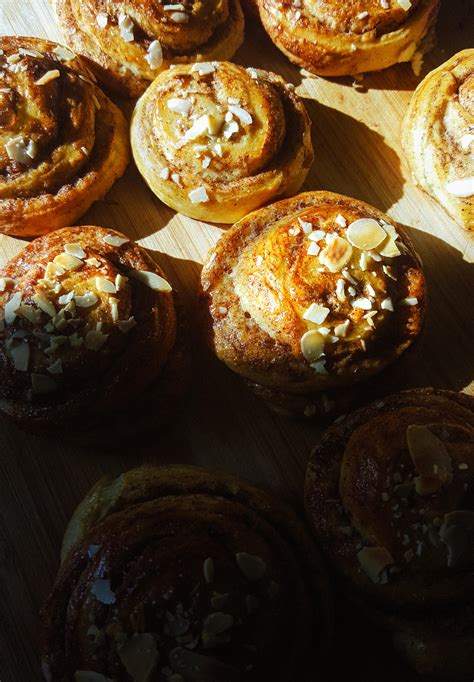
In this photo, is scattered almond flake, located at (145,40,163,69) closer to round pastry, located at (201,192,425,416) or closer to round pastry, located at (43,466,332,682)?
round pastry, located at (201,192,425,416)

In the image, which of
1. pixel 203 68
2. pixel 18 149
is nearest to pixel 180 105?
pixel 203 68

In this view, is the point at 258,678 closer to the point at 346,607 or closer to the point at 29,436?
the point at 346,607

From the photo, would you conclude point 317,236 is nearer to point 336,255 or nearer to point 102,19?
point 336,255

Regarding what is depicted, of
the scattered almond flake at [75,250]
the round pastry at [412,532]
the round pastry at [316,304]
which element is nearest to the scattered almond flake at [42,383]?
the scattered almond flake at [75,250]

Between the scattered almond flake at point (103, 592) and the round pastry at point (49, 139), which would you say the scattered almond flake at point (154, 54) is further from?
the scattered almond flake at point (103, 592)

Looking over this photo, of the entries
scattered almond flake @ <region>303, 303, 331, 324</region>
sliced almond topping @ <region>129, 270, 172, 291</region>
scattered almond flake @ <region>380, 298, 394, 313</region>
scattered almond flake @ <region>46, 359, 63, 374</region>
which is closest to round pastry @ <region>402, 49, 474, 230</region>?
scattered almond flake @ <region>380, 298, 394, 313</region>

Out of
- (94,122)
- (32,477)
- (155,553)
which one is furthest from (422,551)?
(94,122)

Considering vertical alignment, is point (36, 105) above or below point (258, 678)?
above
